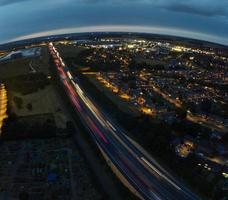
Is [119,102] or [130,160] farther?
[119,102]

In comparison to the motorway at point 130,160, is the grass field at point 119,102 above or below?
below

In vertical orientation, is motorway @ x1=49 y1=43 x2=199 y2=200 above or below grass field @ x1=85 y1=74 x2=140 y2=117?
above

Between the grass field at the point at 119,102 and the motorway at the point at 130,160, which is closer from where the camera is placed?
the motorway at the point at 130,160

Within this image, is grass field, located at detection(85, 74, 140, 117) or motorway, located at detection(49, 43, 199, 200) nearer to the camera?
motorway, located at detection(49, 43, 199, 200)

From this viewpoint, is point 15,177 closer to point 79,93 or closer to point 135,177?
point 135,177

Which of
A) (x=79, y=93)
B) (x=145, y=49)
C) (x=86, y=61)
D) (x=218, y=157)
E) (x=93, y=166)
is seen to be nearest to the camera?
(x=93, y=166)

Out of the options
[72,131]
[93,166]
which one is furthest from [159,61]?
[93,166]

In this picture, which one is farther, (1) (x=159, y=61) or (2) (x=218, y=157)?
(1) (x=159, y=61)

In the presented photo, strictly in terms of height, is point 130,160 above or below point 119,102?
above
